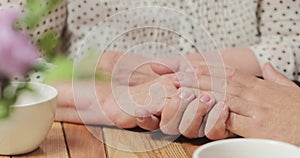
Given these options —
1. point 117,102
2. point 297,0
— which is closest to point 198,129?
point 117,102

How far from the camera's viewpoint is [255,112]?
97 centimetres

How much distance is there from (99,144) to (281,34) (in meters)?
0.85

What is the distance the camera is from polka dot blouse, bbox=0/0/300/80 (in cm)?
150

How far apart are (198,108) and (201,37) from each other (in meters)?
0.24

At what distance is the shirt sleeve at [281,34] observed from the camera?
4.91ft

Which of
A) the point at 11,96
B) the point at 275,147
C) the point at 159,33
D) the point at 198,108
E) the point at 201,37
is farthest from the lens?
the point at 159,33

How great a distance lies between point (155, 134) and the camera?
95cm

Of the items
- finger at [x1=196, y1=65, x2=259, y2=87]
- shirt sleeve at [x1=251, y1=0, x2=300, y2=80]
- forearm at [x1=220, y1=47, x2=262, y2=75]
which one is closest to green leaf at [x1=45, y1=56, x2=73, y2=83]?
finger at [x1=196, y1=65, x2=259, y2=87]

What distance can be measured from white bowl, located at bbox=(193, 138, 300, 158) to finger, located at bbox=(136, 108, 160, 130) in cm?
28

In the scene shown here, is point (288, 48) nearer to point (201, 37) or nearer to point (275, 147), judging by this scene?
point (201, 37)

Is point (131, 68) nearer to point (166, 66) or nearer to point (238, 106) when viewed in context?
point (166, 66)

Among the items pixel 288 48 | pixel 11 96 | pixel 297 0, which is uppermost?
pixel 11 96

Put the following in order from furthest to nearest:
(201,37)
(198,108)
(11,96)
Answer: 1. (201,37)
2. (198,108)
3. (11,96)

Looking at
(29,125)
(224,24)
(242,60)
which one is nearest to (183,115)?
(29,125)
